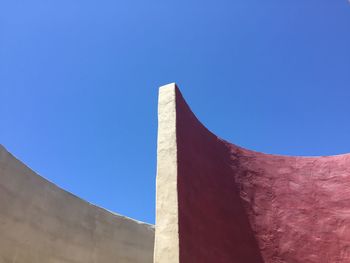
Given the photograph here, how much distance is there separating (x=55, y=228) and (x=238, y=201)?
2509 mm

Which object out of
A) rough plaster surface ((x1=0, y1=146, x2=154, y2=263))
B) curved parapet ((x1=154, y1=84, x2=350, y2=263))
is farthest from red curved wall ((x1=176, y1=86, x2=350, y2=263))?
rough plaster surface ((x1=0, y1=146, x2=154, y2=263))

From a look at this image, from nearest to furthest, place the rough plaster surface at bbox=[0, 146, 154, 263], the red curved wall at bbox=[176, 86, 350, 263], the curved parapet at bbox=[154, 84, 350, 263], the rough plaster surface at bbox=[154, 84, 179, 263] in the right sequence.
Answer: the rough plaster surface at bbox=[154, 84, 179, 263], the curved parapet at bbox=[154, 84, 350, 263], the red curved wall at bbox=[176, 86, 350, 263], the rough plaster surface at bbox=[0, 146, 154, 263]

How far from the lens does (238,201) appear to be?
18.7 feet

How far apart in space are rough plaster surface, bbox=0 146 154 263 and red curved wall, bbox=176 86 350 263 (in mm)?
2201

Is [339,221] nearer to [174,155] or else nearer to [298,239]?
[298,239]

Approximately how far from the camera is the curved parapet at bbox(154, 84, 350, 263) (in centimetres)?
436

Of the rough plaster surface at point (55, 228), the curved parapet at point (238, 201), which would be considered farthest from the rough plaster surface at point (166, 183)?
the rough plaster surface at point (55, 228)

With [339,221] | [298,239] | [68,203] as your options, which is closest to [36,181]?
[68,203]

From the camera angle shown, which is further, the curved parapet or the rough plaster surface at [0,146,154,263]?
the rough plaster surface at [0,146,154,263]

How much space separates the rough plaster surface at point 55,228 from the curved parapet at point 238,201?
215 cm

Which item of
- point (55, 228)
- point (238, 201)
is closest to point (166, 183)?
point (238, 201)

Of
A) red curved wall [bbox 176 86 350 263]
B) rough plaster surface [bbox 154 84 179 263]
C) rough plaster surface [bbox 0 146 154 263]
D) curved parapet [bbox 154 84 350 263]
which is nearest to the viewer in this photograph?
rough plaster surface [bbox 154 84 179 263]

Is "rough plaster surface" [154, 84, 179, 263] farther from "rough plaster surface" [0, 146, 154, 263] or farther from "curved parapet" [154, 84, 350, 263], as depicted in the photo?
"rough plaster surface" [0, 146, 154, 263]

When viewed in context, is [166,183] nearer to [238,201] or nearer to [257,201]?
[238,201]
